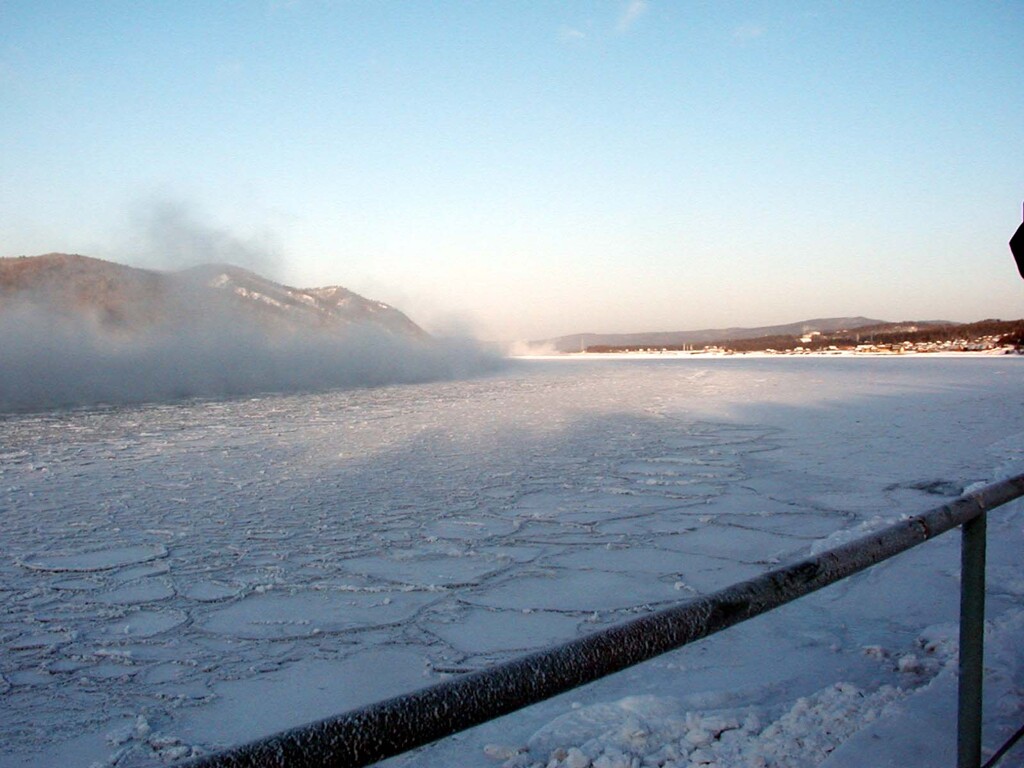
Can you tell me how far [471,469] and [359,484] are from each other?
1161mm

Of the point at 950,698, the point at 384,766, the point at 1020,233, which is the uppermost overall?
the point at 1020,233

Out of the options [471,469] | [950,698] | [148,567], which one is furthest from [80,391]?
[950,698]

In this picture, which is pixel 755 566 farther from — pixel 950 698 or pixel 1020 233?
pixel 1020 233

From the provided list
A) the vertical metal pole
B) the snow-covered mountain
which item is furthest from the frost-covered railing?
the snow-covered mountain

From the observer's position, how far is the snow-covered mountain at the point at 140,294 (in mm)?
27672

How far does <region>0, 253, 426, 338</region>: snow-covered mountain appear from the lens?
27.7 meters

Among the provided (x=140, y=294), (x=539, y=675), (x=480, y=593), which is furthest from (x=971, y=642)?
(x=140, y=294)

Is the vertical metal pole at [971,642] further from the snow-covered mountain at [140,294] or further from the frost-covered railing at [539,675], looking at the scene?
the snow-covered mountain at [140,294]

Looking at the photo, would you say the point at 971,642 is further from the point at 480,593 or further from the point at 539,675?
the point at 480,593

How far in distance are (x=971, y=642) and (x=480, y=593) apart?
246cm

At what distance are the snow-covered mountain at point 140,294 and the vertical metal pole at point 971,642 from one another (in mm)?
27989

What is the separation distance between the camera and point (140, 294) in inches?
1283

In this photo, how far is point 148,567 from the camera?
409 cm

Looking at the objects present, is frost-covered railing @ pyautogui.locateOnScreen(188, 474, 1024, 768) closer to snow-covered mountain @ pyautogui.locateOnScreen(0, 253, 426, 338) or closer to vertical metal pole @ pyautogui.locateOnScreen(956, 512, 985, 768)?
vertical metal pole @ pyautogui.locateOnScreen(956, 512, 985, 768)
